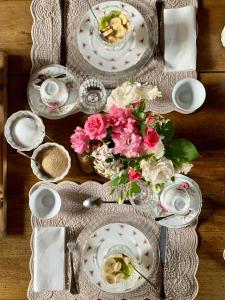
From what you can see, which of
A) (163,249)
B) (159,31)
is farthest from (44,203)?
(159,31)

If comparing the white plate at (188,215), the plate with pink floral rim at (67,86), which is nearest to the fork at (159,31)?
the plate with pink floral rim at (67,86)

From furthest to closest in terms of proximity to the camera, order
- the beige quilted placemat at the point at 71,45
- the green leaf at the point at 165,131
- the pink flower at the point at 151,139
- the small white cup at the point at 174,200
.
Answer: the beige quilted placemat at the point at 71,45
the small white cup at the point at 174,200
the green leaf at the point at 165,131
the pink flower at the point at 151,139

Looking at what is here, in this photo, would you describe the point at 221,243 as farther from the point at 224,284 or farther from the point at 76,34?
the point at 76,34

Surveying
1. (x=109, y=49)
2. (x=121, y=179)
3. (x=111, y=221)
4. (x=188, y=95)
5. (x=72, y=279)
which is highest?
(x=109, y=49)

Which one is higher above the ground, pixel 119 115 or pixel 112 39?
pixel 112 39

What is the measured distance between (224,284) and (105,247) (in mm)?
331

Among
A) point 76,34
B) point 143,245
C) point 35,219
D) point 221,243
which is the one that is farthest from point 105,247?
point 76,34

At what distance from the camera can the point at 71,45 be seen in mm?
1284

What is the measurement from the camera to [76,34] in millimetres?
1281

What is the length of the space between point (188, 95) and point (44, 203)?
48 cm

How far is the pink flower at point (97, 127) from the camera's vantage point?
87cm

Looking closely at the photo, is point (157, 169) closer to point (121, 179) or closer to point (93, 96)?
point (121, 179)

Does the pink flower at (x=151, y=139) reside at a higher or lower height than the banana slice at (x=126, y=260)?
higher

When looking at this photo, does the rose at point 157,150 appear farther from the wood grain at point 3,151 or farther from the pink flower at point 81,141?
the wood grain at point 3,151
